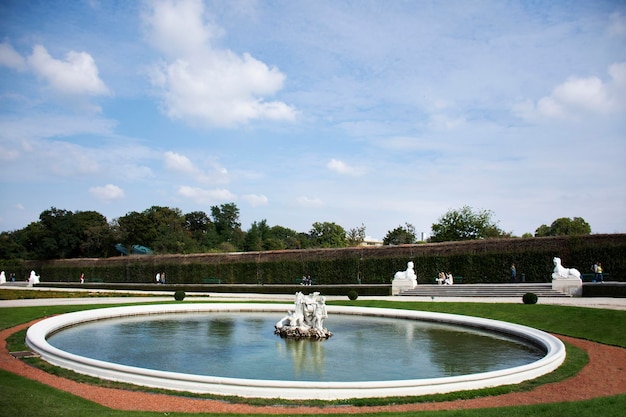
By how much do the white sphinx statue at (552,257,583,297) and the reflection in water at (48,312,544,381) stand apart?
38.2 feet

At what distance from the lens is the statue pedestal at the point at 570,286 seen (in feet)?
93.6

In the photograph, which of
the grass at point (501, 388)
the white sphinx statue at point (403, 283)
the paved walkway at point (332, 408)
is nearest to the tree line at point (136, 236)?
the white sphinx statue at point (403, 283)

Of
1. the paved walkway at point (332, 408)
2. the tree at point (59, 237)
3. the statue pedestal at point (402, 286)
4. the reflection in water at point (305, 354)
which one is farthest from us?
the tree at point (59, 237)

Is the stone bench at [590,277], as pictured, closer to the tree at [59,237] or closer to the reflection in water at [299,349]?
the reflection in water at [299,349]

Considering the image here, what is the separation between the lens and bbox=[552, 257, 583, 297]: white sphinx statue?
2861 centimetres

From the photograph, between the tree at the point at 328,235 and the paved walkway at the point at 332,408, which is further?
the tree at the point at 328,235

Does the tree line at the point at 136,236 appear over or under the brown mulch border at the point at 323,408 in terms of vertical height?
over

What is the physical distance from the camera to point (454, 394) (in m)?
10.4

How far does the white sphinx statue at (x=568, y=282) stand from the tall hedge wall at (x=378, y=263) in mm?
6021

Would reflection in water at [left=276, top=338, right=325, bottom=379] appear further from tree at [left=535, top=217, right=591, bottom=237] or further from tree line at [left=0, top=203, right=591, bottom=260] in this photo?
tree at [left=535, top=217, right=591, bottom=237]

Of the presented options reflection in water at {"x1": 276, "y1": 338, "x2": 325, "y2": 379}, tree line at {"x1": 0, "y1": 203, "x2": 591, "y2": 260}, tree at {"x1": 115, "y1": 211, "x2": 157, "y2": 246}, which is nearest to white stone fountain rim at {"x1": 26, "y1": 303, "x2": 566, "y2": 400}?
reflection in water at {"x1": 276, "y1": 338, "x2": 325, "y2": 379}

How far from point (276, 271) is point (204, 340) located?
30.4 meters

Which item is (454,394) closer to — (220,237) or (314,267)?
(314,267)

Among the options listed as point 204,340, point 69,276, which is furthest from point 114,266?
point 204,340
